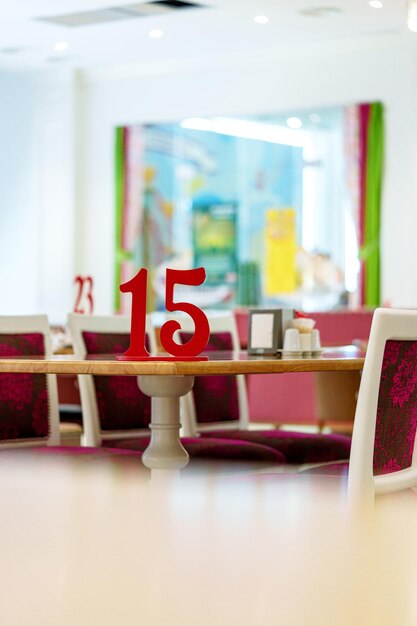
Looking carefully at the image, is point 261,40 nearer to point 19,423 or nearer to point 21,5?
point 21,5

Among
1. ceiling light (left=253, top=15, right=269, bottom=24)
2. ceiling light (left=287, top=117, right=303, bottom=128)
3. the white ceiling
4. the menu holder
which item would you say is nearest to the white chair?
the menu holder

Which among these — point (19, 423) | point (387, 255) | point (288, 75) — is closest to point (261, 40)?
point (288, 75)

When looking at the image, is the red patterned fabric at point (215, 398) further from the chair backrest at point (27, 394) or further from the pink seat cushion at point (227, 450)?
the chair backrest at point (27, 394)

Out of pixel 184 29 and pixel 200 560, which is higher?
pixel 184 29

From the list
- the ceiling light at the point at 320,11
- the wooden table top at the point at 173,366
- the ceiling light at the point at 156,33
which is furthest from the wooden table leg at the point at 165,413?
the ceiling light at the point at 156,33

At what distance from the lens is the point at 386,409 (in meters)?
1.68

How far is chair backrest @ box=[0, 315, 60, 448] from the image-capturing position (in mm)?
2697

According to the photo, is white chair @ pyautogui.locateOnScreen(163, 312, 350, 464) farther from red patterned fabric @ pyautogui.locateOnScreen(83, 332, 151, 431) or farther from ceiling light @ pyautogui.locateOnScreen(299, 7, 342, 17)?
ceiling light @ pyautogui.locateOnScreen(299, 7, 342, 17)

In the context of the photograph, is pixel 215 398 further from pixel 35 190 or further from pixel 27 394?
pixel 35 190

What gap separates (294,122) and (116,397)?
21.1ft

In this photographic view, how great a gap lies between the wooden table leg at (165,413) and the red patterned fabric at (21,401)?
Answer: 621 mm

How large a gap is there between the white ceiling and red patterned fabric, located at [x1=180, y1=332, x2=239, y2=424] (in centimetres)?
464

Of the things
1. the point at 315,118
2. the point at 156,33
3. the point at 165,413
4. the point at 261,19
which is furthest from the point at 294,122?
the point at 165,413

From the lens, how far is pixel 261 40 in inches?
332
